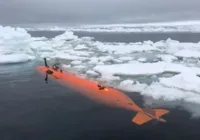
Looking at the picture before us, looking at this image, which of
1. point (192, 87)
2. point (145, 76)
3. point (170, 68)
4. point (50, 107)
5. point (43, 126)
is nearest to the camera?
point (43, 126)

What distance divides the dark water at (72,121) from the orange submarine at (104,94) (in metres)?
0.26

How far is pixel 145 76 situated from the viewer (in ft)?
46.8

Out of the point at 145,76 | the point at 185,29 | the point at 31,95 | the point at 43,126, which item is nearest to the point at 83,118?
the point at 43,126

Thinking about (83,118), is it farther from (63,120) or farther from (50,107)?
(50,107)

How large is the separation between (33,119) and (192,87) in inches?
275

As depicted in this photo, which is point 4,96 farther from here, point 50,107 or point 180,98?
point 180,98

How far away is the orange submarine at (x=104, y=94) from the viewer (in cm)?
899

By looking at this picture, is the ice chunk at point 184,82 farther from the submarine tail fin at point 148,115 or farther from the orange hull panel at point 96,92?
the submarine tail fin at point 148,115

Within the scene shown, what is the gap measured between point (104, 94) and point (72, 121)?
269cm

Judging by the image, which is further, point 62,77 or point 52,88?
point 62,77

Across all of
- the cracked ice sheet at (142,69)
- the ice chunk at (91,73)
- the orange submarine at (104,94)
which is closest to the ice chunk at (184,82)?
the cracked ice sheet at (142,69)

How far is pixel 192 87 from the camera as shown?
1154 cm

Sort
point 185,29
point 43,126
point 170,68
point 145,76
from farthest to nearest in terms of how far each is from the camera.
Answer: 1. point 185,29
2. point 170,68
3. point 145,76
4. point 43,126

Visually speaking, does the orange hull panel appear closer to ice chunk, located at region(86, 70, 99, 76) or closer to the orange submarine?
the orange submarine
